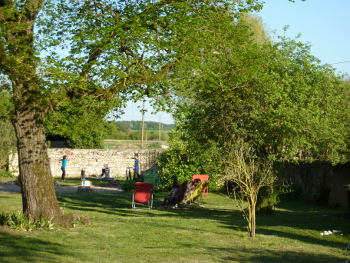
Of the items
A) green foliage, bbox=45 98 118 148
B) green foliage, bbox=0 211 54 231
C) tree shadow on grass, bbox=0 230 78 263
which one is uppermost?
green foliage, bbox=45 98 118 148

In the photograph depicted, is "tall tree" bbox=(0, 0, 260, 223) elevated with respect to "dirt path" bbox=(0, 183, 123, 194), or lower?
elevated

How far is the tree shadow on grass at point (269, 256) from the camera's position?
9320 mm

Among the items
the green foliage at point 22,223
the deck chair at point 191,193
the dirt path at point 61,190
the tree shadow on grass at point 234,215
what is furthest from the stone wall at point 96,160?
the green foliage at point 22,223

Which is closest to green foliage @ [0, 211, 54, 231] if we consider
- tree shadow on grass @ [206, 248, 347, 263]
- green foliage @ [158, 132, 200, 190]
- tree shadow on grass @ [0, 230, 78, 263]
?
tree shadow on grass @ [0, 230, 78, 263]

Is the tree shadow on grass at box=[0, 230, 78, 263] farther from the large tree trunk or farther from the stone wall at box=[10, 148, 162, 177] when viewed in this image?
the stone wall at box=[10, 148, 162, 177]

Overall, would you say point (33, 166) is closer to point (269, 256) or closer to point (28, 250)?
point (28, 250)

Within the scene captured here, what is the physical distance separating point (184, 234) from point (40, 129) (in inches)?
163

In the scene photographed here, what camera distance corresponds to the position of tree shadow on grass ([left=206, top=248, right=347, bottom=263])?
9.32 m

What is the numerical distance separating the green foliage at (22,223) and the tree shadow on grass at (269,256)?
13.7 feet

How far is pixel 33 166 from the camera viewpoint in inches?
495

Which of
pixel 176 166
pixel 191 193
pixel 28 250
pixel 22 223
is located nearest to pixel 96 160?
pixel 176 166

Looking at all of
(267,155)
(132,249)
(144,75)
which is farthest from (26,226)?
(267,155)

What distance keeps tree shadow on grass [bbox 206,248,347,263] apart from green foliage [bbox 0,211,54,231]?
416 cm

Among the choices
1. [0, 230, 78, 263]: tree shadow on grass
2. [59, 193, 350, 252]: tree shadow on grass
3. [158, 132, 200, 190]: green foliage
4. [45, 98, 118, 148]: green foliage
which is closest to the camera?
[0, 230, 78, 263]: tree shadow on grass
